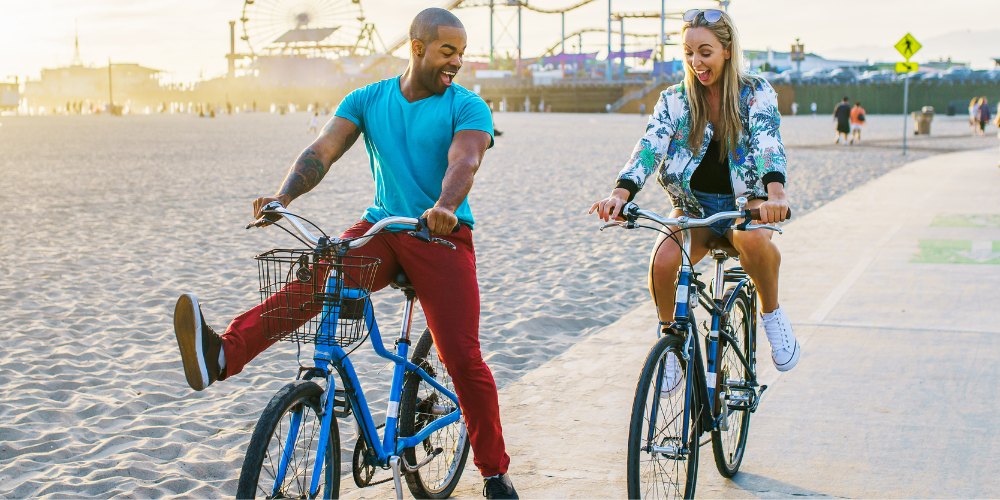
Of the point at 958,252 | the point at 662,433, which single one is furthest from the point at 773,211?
the point at 958,252

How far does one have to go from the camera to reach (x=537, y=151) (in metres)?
31.8

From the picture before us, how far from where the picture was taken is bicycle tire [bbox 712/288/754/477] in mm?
4066

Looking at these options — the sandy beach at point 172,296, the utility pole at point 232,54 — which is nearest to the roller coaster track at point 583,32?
the utility pole at point 232,54

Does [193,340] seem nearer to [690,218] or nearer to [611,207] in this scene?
[611,207]

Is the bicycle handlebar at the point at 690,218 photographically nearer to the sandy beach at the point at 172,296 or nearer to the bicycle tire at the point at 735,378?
the bicycle tire at the point at 735,378

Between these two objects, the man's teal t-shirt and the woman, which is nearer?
the man's teal t-shirt

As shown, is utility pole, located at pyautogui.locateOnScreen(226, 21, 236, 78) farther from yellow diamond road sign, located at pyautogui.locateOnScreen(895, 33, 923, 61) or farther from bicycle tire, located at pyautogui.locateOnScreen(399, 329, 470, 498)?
bicycle tire, located at pyautogui.locateOnScreen(399, 329, 470, 498)

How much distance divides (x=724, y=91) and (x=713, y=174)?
31 cm

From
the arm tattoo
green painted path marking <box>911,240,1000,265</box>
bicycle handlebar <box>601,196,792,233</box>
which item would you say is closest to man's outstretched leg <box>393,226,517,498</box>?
the arm tattoo

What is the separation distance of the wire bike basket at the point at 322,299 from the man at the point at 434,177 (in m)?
0.29

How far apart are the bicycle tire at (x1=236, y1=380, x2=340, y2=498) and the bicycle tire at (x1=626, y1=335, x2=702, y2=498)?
841 millimetres

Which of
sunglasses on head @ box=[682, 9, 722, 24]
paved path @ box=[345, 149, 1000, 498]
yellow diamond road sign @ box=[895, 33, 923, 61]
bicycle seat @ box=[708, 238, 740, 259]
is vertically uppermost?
yellow diamond road sign @ box=[895, 33, 923, 61]

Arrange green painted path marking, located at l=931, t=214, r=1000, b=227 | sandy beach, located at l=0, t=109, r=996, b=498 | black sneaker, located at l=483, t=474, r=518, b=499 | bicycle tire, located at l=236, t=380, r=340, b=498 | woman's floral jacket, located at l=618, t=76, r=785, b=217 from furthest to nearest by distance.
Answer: green painted path marking, located at l=931, t=214, r=1000, b=227 → sandy beach, located at l=0, t=109, r=996, b=498 → woman's floral jacket, located at l=618, t=76, r=785, b=217 → black sneaker, located at l=483, t=474, r=518, b=499 → bicycle tire, located at l=236, t=380, r=340, b=498

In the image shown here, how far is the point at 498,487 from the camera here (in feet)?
12.1
